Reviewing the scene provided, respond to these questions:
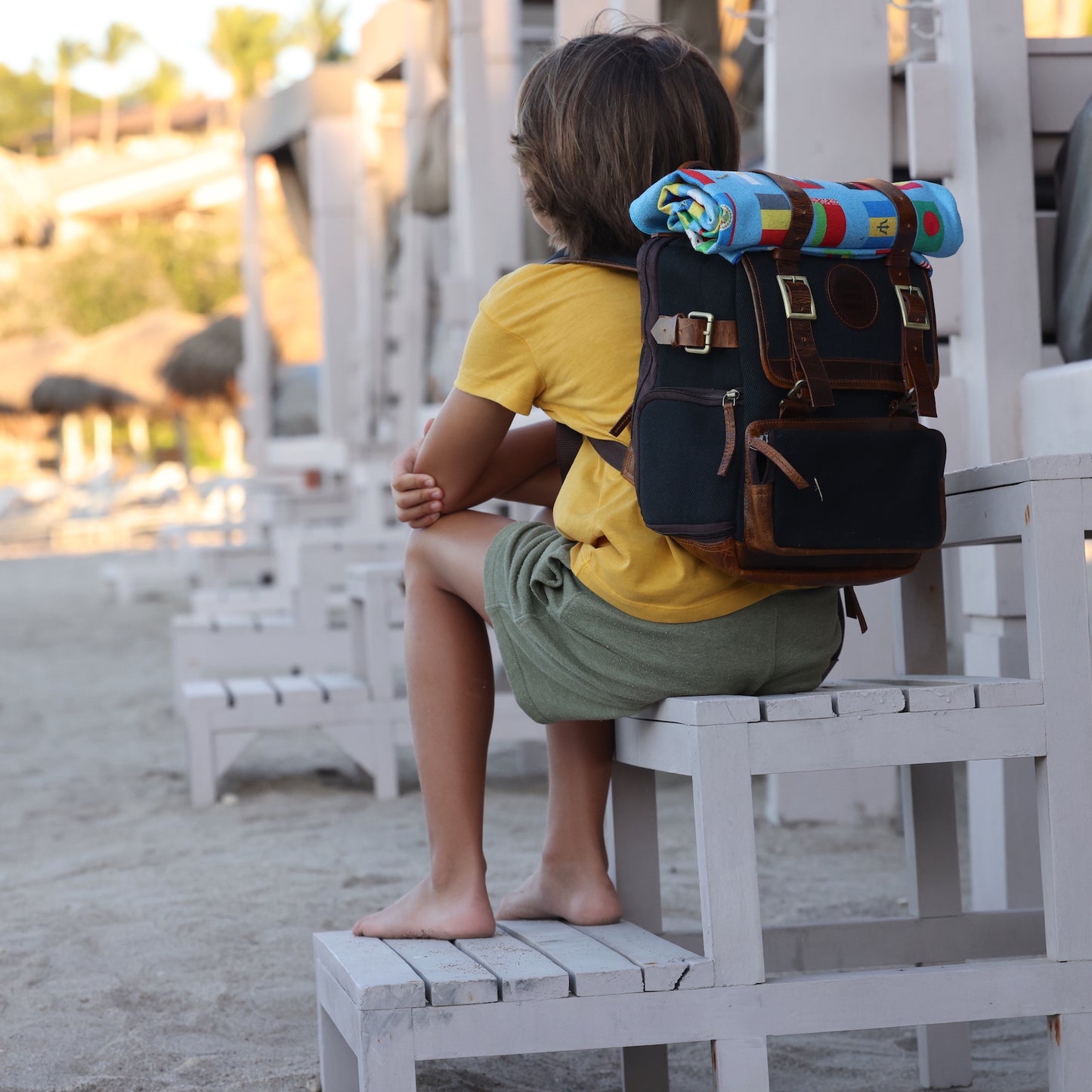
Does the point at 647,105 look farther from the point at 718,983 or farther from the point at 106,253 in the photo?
the point at 106,253

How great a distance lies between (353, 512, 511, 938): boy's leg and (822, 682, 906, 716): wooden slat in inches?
18.6

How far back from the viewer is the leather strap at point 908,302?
1650 mm

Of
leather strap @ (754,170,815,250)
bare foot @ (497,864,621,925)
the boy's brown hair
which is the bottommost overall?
bare foot @ (497,864,621,925)

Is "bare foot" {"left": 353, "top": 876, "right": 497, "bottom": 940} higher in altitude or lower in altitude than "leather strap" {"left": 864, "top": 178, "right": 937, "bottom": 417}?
lower

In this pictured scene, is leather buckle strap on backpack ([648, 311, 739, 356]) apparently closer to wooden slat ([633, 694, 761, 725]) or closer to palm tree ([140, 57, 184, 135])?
wooden slat ([633, 694, 761, 725])

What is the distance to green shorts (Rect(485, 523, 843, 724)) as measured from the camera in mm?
1685

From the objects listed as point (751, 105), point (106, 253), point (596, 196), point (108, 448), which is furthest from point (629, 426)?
point (106, 253)

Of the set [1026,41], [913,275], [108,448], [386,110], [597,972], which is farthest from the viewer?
[108,448]

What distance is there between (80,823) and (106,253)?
1551 inches

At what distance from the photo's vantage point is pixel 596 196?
177 centimetres

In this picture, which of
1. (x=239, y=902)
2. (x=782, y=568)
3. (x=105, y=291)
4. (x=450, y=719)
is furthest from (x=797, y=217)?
(x=105, y=291)

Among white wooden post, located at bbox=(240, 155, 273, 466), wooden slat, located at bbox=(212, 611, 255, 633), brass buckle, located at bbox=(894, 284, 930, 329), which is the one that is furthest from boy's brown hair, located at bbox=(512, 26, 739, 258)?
white wooden post, located at bbox=(240, 155, 273, 466)

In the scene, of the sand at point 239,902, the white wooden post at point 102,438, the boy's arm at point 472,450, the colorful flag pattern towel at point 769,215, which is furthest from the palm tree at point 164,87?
Answer: the colorful flag pattern towel at point 769,215

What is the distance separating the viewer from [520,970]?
1561 mm
